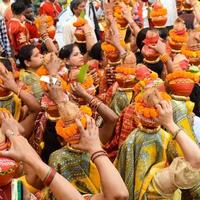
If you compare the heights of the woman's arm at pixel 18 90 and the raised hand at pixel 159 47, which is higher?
the woman's arm at pixel 18 90

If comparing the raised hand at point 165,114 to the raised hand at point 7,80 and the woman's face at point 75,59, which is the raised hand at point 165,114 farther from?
the woman's face at point 75,59

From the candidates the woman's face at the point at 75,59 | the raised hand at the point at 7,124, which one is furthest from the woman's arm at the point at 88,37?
the raised hand at the point at 7,124

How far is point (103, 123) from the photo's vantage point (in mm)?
3680

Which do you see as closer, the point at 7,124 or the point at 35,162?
the point at 35,162

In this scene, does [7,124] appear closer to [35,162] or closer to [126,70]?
[35,162]

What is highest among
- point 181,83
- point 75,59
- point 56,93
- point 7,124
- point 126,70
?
point 7,124

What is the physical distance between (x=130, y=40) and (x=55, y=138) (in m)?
3.45

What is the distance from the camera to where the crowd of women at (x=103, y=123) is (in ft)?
7.81

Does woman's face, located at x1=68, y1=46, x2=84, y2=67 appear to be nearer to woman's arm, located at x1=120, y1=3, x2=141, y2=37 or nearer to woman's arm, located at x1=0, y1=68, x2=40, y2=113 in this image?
woman's arm, located at x1=0, y1=68, x2=40, y2=113

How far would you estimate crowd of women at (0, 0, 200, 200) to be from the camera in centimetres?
238

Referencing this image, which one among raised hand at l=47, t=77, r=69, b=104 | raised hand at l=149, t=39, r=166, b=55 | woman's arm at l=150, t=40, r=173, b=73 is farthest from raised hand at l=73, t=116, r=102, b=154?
raised hand at l=149, t=39, r=166, b=55

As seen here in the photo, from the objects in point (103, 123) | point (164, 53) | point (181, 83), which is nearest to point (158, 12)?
point (164, 53)

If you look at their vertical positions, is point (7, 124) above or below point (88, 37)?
above

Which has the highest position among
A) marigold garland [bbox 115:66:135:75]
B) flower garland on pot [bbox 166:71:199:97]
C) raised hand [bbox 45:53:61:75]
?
raised hand [bbox 45:53:61:75]
